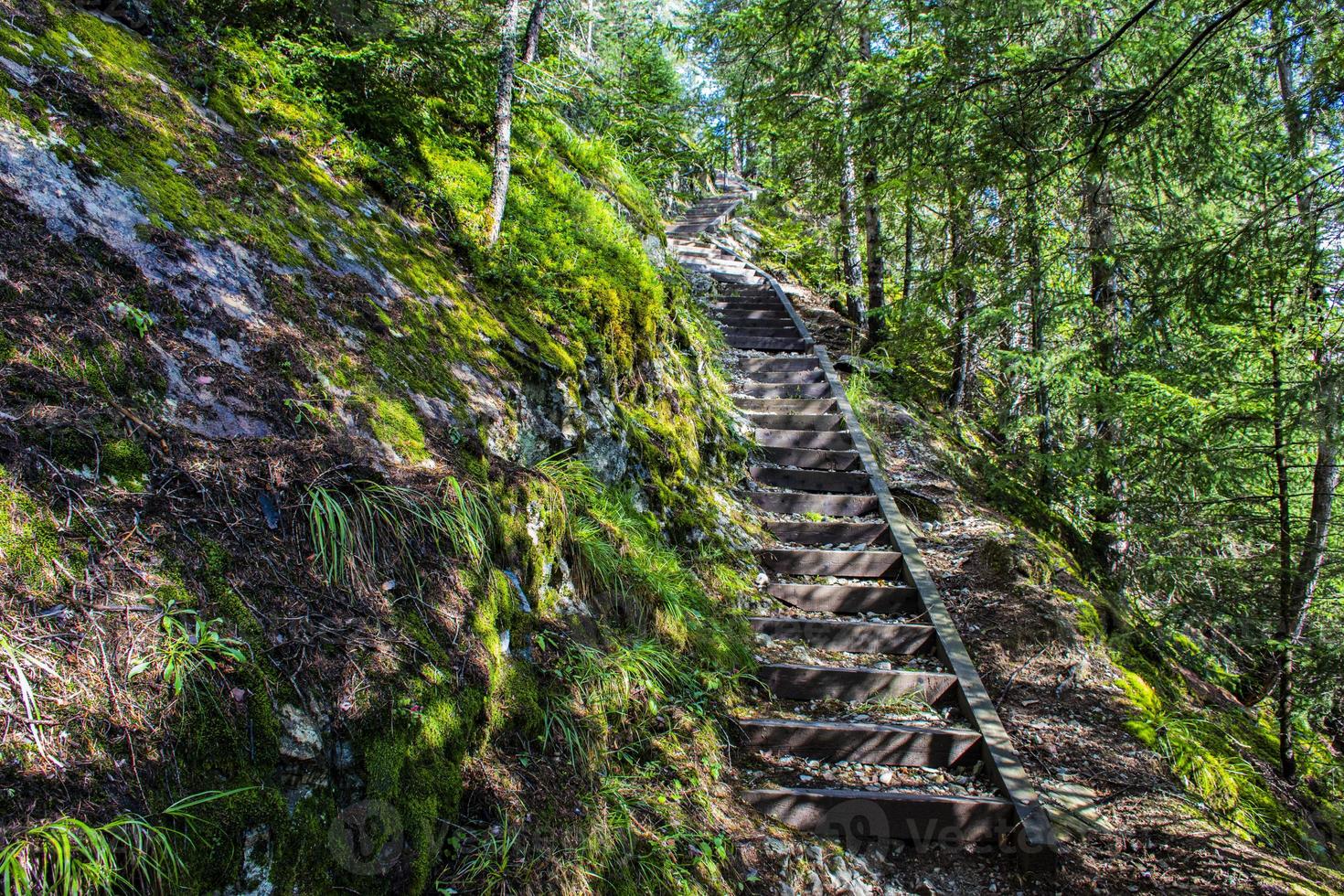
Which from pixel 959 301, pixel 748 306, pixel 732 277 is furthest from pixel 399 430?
pixel 732 277

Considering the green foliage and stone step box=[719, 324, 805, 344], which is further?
stone step box=[719, 324, 805, 344]

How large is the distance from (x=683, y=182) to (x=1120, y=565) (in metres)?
23.1

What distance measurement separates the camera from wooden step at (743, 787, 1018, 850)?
12.6ft

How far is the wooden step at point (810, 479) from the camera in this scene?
24.2ft

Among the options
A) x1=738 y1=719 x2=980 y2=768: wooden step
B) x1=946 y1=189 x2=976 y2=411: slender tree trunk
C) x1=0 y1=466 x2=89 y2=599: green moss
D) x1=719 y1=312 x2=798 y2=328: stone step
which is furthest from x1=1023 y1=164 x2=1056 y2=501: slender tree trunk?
x1=0 y1=466 x2=89 y2=599: green moss

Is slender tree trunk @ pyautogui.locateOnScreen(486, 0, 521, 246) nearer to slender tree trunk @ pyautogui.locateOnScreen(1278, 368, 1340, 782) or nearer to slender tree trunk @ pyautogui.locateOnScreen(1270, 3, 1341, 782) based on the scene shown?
slender tree trunk @ pyautogui.locateOnScreen(1270, 3, 1341, 782)

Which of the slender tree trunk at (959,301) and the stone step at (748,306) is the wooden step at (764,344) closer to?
the stone step at (748,306)

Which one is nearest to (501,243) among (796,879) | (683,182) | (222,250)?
(222,250)

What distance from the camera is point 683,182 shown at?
27000 millimetres

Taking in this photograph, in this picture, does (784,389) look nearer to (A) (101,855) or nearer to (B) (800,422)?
(B) (800,422)

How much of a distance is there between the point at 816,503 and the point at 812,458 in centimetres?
82

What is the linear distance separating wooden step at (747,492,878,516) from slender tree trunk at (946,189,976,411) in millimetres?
2358

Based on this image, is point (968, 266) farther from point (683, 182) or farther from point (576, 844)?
point (683, 182)

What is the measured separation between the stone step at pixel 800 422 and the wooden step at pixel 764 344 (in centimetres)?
241
